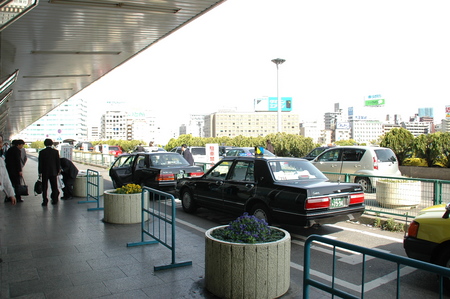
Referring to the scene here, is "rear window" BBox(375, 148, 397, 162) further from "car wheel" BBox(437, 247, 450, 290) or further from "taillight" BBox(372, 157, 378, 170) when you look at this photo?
"car wheel" BBox(437, 247, 450, 290)

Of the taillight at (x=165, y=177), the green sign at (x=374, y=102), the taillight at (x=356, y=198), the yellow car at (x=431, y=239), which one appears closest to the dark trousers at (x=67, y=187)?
the taillight at (x=165, y=177)

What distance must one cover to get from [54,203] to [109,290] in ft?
25.7

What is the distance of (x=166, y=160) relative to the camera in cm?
1319

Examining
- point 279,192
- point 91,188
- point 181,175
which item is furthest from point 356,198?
point 91,188

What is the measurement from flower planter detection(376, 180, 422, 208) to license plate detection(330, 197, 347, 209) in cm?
215

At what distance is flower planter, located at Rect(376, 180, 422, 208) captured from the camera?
28.0 feet

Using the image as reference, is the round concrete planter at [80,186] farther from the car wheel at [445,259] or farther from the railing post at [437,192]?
the car wheel at [445,259]

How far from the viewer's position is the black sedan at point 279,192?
→ 6.87 metres

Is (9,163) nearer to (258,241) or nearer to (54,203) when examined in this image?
(54,203)

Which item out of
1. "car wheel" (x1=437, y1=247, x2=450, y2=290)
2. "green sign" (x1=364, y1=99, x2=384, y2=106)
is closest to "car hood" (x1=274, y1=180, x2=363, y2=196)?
"car wheel" (x1=437, y1=247, x2=450, y2=290)

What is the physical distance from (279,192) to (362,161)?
307 inches

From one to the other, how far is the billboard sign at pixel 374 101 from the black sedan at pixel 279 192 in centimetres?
8212

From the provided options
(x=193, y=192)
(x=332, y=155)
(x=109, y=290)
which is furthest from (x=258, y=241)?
(x=332, y=155)

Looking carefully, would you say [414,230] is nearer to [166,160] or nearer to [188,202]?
[188,202]
